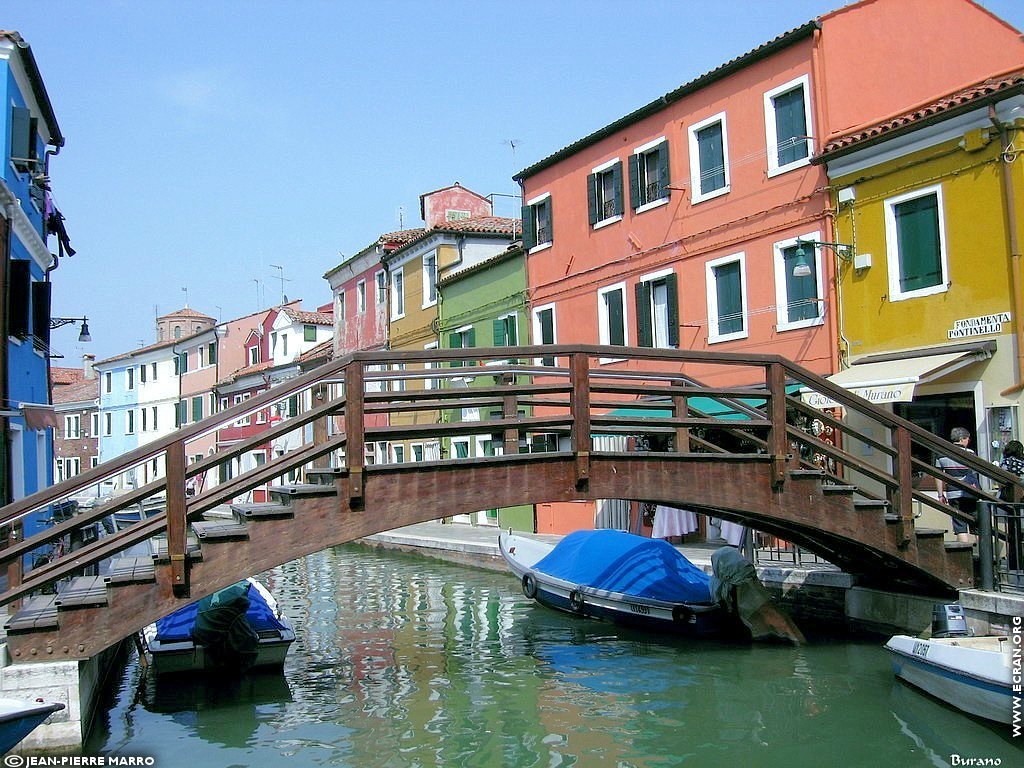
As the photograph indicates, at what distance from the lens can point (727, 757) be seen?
352 inches

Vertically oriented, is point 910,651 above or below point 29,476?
below

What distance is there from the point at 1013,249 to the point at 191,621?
11.9 metres

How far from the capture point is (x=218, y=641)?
38.6 feet

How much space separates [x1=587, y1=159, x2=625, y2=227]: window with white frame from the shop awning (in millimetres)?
8172

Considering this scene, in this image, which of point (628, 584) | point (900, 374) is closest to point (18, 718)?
point (628, 584)

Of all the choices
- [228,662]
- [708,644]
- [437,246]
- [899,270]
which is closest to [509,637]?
[708,644]

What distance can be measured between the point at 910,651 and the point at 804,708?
1.23 m

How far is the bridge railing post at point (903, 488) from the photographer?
11086mm

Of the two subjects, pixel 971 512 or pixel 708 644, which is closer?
pixel 971 512

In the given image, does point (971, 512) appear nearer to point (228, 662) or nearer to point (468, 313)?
point (228, 662)

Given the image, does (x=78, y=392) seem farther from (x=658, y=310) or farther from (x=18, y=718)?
(x=18, y=718)

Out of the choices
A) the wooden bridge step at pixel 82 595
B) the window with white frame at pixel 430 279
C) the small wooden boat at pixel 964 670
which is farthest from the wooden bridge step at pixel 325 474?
the window with white frame at pixel 430 279

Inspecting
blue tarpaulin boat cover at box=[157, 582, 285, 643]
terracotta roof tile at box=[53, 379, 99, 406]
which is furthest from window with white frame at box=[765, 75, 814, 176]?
terracotta roof tile at box=[53, 379, 99, 406]

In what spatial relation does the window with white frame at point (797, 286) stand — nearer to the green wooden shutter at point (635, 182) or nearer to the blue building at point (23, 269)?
the green wooden shutter at point (635, 182)
